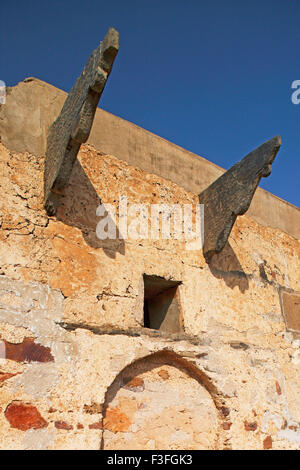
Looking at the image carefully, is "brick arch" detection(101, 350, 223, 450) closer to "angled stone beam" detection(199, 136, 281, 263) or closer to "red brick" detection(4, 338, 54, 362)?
"red brick" detection(4, 338, 54, 362)

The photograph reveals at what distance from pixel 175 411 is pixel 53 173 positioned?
1994 mm

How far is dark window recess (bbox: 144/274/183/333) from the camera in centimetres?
378

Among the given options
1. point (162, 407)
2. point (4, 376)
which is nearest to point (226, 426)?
point (162, 407)

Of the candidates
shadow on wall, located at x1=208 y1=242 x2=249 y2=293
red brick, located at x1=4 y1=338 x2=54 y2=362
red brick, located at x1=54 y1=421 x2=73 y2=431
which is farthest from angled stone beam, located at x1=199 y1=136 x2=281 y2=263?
red brick, located at x1=54 y1=421 x2=73 y2=431

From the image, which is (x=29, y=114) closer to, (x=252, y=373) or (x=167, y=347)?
(x=167, y=347)

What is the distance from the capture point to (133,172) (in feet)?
13.2

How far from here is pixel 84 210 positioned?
11.6 feet

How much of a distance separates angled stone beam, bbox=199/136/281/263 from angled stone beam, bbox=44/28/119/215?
5.04ft

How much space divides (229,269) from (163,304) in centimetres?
78

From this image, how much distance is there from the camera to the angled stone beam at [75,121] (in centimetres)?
283

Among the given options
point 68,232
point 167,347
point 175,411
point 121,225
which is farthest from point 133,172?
point 175,411

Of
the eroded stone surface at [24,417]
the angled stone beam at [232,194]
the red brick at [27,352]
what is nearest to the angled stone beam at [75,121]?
the red brick at [27,352]

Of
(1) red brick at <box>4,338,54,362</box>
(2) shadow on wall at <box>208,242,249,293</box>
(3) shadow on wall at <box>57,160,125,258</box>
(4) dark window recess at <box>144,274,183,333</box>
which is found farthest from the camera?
(2) shadow on wall at <box>208,242,249,293</box>

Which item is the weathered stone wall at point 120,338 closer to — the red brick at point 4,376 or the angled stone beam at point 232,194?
the red brick at point 4,376
